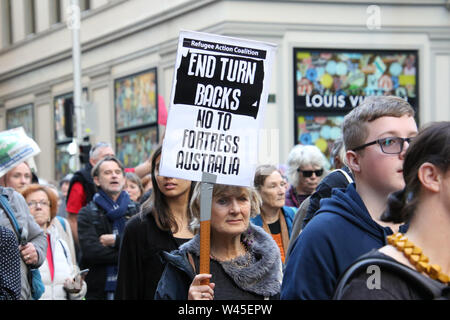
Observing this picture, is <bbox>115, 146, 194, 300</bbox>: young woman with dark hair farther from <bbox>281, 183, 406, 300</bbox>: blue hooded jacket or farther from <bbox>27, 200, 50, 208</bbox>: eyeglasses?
<bbox>27, 200, 50, 208</bbox>: eyeglasses

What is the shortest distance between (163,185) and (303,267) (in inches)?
101

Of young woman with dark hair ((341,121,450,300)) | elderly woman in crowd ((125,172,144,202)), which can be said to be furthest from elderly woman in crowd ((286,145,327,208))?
young woman with dark hair ((341,121,450,300))

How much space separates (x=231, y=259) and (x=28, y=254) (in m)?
2.11

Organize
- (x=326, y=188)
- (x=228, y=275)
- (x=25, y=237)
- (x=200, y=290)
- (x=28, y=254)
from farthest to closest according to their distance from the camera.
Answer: (x=28, y=254) → (x=25, y=237) → (x=326, y=188) → (x=228, y=275) → (x=200, y=290)

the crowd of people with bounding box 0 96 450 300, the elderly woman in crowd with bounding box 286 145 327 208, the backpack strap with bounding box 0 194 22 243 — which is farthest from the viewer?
the elderly woman in crowd with bounding box 286 145 327 208

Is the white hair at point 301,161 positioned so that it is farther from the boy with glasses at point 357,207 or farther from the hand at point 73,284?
the boy with glasses at point 357,207

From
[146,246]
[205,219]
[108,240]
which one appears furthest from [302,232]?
[108,240]

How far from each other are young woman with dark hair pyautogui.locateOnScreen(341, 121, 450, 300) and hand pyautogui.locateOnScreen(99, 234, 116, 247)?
5716 millimetres

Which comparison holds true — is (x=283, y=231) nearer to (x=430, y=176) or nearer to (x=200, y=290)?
(x=200, y=290)

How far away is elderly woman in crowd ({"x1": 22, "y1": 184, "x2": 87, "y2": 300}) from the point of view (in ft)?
24.5

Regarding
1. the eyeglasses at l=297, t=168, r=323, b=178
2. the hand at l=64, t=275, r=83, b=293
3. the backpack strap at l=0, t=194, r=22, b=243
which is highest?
the eyeglasses at l=297, t=168, r=323, b=178

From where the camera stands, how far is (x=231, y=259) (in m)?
4.58

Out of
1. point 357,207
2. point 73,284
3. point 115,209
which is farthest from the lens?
point 115,209

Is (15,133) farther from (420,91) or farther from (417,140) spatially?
(420,91)
